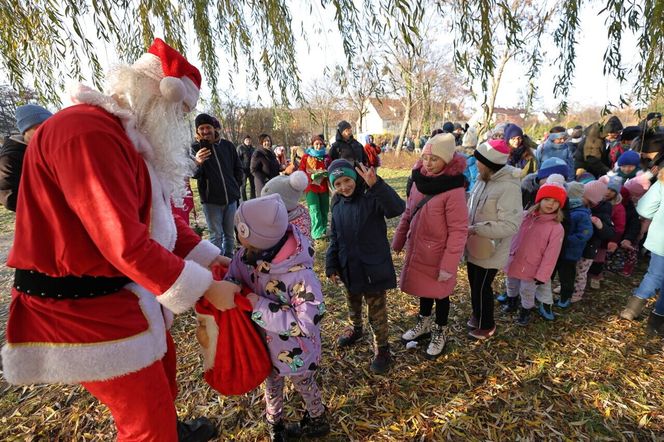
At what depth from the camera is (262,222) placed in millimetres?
1635

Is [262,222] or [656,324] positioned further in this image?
[656,324]

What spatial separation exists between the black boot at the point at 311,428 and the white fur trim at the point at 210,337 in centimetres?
82

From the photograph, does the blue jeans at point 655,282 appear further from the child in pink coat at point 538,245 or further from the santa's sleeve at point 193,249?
the santa's sleeve at point 193,249

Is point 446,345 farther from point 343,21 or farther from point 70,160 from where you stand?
point 70,160

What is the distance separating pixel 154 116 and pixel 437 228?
2026 millimetres

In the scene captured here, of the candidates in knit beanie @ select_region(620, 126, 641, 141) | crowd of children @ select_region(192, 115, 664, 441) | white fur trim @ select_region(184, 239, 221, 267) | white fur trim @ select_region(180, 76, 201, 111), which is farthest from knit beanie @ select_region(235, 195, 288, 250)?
knit beanie @ select_region(620, 126, 641, 141)

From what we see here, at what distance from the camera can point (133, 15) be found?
2061 mm

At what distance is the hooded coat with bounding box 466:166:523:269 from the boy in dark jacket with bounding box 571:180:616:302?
1594 millimetres

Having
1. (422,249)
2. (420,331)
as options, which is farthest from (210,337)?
(420,331)

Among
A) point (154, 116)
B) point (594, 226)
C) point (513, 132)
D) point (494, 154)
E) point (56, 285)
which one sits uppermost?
point (154, 116)

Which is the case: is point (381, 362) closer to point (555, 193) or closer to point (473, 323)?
point (473, 323)

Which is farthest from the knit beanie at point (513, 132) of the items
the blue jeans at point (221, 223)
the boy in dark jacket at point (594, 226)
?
the blue jeans at point (221, 223)

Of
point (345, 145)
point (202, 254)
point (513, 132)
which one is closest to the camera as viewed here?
point (202, 254)

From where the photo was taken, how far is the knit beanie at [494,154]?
2.70 meters
